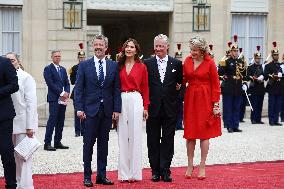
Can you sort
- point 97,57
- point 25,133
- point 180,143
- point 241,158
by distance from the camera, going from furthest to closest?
point 180,143 → point 241,158 → point 97,57 → point 25,133

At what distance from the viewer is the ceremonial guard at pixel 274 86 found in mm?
19000

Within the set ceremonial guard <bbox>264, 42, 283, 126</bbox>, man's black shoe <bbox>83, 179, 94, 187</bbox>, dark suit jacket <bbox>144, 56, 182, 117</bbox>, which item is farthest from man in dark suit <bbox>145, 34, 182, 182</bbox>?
ceremonial guard <bbox>264, 42, 283, 126</bbox>

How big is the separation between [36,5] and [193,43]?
40.8 feet

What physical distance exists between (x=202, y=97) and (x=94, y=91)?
1.60 metres

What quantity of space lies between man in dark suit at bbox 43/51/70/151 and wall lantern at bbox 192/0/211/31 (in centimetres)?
991

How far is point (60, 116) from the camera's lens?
44.8ft

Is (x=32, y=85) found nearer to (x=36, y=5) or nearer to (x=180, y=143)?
(x=180, y=143)

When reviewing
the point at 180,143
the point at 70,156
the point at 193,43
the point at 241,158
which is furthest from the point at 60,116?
the point at 193,43

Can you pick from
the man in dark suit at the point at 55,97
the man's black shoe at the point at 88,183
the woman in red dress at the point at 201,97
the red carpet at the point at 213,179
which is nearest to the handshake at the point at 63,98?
the man in dark suit at the point at 55,97

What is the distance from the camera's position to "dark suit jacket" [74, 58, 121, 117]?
9.33 m

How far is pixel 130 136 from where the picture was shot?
965 centimetres

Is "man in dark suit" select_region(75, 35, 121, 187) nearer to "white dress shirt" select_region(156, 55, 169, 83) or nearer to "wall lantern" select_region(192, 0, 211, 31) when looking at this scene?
"white dress shirt" select_region(156, 55, 169, 83)

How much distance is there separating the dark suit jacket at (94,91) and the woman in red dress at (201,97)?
1.16m

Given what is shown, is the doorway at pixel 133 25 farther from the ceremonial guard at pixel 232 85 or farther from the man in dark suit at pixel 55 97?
the man in dark suit at pixel 55 97
